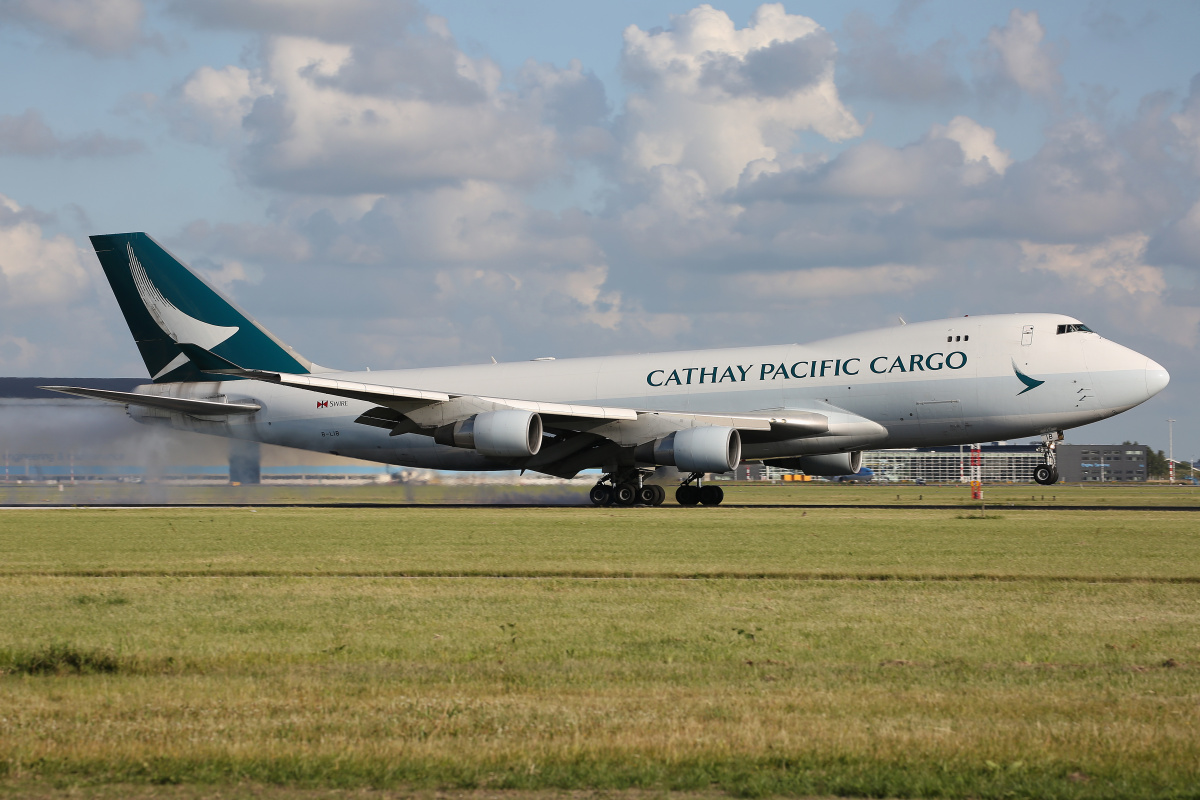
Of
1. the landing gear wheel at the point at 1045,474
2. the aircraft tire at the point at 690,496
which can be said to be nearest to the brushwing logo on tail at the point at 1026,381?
the landing gear wheel at the point at 1045,474

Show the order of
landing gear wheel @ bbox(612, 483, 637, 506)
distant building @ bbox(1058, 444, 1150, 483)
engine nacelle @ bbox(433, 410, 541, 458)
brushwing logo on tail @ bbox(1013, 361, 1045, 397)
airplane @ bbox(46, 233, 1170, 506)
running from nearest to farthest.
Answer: brushwing logo on tail @ bbox(1013, 361, 1045, 397) < airplane @ bbox(46, 233, 1170, 506) < engine nacelle @ bbox(433, 410, 541, 458) < landing gear wheel @ bbox(612, 483, 637, 506) < distant building @ bbox(1058, 444, 1150, 483)

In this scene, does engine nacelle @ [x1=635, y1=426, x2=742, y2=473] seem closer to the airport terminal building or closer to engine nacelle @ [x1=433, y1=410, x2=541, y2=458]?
engine nacelle @ [x1=433, y1=410, x2=541, y2=458]

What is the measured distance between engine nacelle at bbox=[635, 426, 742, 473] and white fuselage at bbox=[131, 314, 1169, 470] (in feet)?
8.34

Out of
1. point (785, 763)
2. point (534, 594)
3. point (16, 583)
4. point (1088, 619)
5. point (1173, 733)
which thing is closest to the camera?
point (785, 763)

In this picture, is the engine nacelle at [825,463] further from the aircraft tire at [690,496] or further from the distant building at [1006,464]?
the distant building at [1006,464]

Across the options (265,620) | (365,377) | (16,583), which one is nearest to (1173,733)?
(265,620)

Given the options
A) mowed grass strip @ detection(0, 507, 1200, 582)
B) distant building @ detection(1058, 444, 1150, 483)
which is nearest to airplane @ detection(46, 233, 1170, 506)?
mowed grass strip @ detection(0, 507, 1200, 582)

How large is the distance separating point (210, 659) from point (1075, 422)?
29.7 metres

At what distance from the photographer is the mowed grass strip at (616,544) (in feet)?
51.4

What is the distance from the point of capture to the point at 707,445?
32.8 metres

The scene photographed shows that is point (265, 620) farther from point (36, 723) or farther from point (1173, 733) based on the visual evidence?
point (1173, 733)

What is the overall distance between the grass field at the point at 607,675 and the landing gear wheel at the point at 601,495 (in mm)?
20066

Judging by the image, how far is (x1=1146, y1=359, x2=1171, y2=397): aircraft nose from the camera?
3291cm

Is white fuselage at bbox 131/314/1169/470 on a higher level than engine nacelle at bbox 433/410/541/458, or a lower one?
higher
